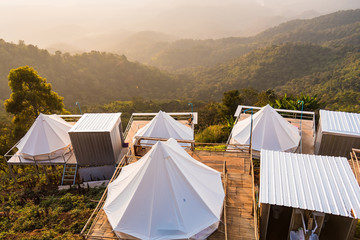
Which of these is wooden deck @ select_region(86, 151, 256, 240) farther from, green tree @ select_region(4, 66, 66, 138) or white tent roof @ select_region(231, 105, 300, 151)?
green tree @ select_region(4, 66, 66, 138)

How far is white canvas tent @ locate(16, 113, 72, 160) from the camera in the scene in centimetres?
1344

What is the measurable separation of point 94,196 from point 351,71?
52.4 metres

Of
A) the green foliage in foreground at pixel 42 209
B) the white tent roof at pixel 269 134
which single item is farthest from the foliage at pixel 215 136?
the green foliage in foreground at pixel 42 209

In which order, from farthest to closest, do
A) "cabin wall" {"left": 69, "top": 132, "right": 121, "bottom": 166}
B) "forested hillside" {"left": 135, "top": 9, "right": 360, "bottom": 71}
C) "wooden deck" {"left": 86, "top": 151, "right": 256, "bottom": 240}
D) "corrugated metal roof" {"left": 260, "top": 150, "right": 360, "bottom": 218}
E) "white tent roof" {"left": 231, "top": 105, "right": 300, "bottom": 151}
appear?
"forested hillside" {"left": 135, "top": 9, "right": 360, "bottom": 71}
"cabin wall" {"left": 69, "top": 132, "right": 121, "bottom": 166}
"white tent roof" {"left": 231, "top": 105, "right": 300, "bottom": 151}
"wooden deck" {"left": 86, "top": 151, "right": 256, "bottom": 240}
"corrugated metal roof" {"left": 260, "top": 150, "right": 360, "bottom": 218}

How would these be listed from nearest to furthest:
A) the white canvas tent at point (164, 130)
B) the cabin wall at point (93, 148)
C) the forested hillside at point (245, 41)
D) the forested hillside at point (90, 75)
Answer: the cabin wall at point (93, 148) → the white canvas tent at point (164, 130) → the forested hillside at point (90, 75) → the forested hillside at point (245, 41)

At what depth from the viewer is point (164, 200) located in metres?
7.25

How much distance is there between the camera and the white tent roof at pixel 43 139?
13.4 m

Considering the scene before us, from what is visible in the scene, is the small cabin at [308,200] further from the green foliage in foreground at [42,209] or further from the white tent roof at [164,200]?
the green foliage in foreground at [42,209]

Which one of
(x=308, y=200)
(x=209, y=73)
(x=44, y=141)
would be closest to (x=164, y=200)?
(x=308, y=200)

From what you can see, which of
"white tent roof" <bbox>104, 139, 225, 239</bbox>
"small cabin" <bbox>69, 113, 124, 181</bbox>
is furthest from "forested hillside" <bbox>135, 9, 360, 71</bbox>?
"white tent roof" <bbox>104, 139, 225, 239</bbox>

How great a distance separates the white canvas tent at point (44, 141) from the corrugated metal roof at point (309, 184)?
1126 cm

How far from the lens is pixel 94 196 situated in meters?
12.0

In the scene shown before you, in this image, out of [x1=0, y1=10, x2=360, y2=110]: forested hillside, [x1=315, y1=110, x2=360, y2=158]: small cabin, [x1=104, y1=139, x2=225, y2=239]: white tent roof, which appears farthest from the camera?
[x1=0, y1=10, x2=360, y2=110]: forested hillside

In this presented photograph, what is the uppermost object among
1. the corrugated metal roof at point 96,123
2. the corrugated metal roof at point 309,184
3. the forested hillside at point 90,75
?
the corrugated metal roof at point 309,184
